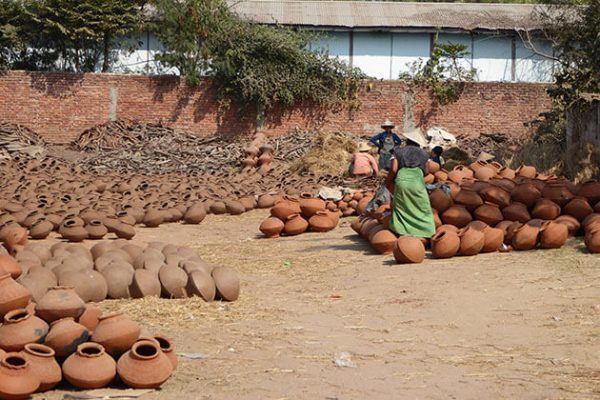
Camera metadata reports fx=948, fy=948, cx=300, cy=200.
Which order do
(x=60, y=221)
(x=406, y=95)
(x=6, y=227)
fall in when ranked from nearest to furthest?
1. (x=6, y=227)
2. (x=60, y=221)
3. (x=406, y=95)

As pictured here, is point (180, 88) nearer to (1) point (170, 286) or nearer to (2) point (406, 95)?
(2) point (406, 95)

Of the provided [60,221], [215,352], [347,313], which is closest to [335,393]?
[215,352]

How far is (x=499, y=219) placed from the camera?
1189 cm

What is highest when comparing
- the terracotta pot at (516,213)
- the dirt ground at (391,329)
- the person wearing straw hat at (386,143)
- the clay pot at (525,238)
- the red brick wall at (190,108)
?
the red brick wall at (190,108)

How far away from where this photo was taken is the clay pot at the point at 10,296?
667 cm

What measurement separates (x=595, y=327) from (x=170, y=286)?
12.0 feet

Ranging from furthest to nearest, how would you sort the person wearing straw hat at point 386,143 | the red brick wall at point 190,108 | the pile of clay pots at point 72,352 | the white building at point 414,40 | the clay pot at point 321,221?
the white building at point 414,40 → the red brick wall at point 190,108 → the person wearing straw hat at point 386,143 → the clay pot at point 321,221 → the pile of clay pots at point 72,352

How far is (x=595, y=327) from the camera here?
24.8ft

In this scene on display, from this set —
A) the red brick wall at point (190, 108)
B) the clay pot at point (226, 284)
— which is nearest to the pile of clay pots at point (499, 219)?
the clay pot at point (226, 284)

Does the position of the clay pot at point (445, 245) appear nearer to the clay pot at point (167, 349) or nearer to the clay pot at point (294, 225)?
the clay pot at point (294, 225)

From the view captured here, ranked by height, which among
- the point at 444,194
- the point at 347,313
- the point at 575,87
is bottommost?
the point at 347,313

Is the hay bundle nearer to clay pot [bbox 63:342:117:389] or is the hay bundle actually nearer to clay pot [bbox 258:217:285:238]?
clay pot [bbox 258:217:285:238]

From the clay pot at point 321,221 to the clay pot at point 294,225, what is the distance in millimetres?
144

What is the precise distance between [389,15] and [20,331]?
28.2m
